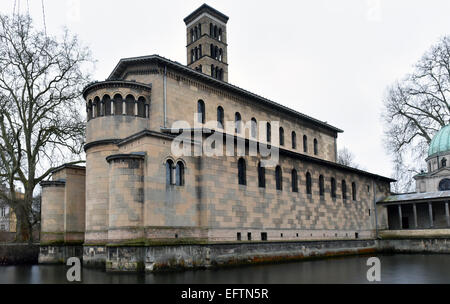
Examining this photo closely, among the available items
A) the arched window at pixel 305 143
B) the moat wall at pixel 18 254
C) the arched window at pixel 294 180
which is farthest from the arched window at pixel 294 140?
the moat wall at pixel 18 254

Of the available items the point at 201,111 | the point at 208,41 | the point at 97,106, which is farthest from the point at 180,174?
the point at 208,41

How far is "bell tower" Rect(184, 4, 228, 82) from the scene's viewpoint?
2132 inches

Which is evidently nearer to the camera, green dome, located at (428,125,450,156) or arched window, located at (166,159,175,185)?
arched window, located at (166,159,175,185)

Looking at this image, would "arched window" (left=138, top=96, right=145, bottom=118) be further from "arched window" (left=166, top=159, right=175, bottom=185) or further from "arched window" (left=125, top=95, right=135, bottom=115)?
"arched window" (left=166, top=159, right=175, bottom=185)

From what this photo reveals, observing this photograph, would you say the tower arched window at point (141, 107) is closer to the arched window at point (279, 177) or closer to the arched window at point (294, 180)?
the arched window at point (279, 177)

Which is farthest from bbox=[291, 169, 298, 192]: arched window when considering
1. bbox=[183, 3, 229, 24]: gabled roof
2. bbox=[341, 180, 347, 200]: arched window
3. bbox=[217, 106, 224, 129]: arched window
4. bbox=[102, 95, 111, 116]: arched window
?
bbox=[183, 3, 229, 24]: gabled roof

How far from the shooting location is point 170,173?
87.9ft

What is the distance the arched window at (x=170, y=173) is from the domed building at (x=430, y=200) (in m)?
29.9

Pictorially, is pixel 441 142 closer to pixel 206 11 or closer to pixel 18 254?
pixel 206 11

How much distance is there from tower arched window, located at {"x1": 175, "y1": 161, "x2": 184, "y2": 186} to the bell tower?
28188 millimetres

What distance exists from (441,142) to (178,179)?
39.7 meters

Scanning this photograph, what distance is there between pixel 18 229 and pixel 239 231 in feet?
73.0
